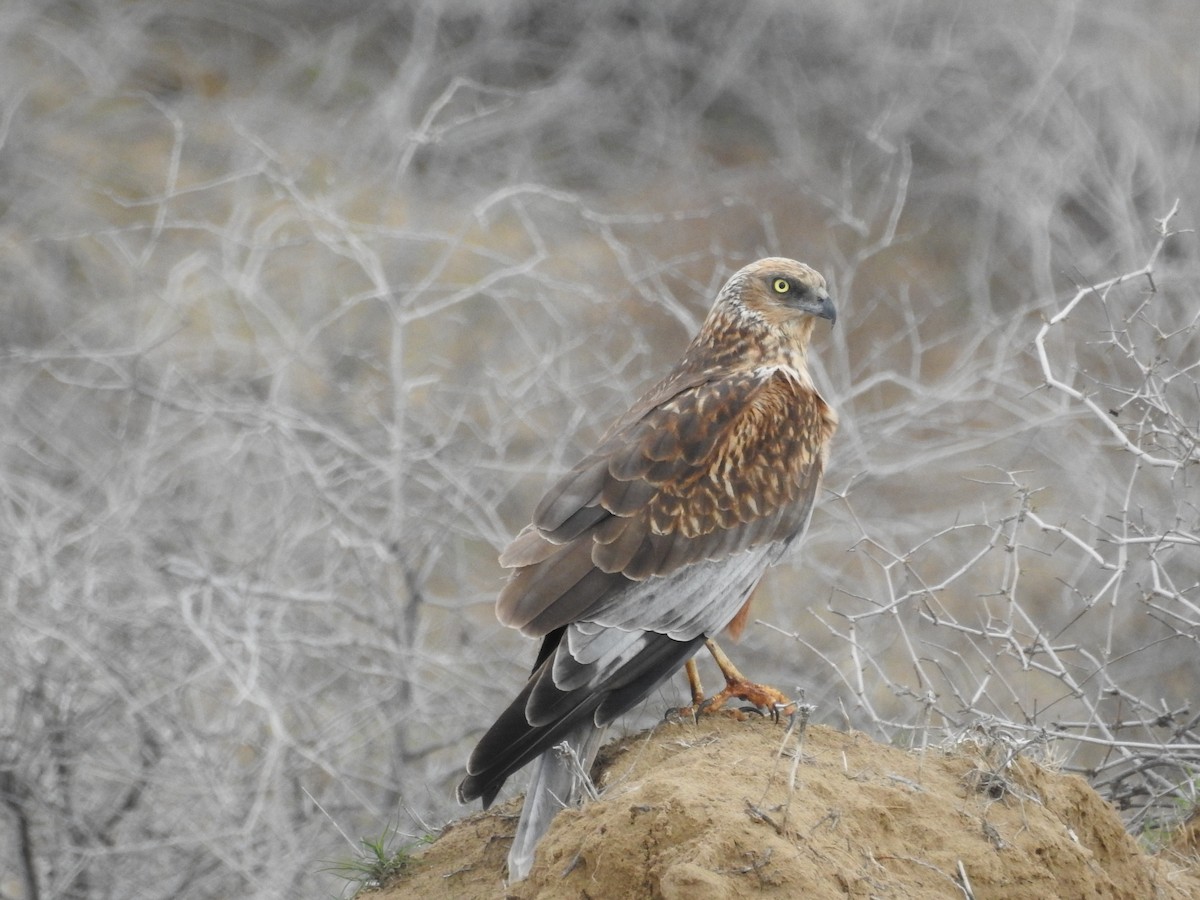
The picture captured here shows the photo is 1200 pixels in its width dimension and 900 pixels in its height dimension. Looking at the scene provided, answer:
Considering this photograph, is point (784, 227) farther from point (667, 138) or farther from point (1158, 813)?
point (1158, 813)

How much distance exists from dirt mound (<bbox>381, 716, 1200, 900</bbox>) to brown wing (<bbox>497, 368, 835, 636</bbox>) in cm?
49

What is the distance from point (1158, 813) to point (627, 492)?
2.30 m

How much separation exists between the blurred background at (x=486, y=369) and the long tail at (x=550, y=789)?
2.44 feet

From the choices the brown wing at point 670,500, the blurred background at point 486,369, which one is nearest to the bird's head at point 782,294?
the brown wing at point 670,500

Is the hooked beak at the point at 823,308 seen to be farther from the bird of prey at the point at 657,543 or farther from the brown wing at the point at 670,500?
the brown wing at the point at 670,500

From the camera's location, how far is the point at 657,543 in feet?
16.1

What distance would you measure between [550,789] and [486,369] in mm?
4379

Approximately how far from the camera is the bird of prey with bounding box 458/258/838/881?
4355 millimetres

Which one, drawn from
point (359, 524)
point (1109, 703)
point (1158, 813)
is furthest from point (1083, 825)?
point (1109, 703)

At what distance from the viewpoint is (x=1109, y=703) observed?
9.84 metres

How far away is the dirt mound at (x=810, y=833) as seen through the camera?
11.8ft

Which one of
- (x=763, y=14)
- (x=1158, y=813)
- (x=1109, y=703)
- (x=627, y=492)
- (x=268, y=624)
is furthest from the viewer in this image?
(x=763, y=14)

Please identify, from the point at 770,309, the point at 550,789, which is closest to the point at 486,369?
the point at 770,309

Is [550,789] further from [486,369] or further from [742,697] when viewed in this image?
[486,369]
